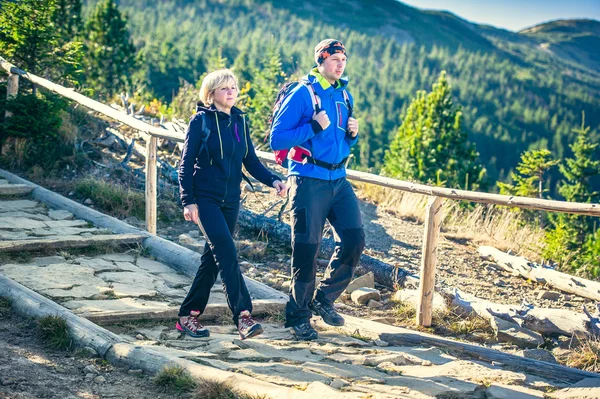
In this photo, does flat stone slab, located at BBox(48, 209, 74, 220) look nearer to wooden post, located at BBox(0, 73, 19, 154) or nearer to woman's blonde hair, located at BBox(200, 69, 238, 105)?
wooden post, located at BBox(0, 73, 19, 154)

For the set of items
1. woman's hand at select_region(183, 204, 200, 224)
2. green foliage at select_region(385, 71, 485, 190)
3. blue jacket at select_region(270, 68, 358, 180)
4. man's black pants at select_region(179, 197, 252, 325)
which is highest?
blue jacket at select_region(270, 68, 358, 180)

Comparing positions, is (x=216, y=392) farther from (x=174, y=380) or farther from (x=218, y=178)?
(x=218, y=178)

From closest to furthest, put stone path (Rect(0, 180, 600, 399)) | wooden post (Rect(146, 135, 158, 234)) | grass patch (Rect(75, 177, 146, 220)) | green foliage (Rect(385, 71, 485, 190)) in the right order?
stone path (Rect(0, 180, 600, 399)), wooden post (Rect(146, 135, 158, 234)), grass patch (Rect(75, 177, 146, 220)), green foliage (Rect(385, 71, 485, 190))

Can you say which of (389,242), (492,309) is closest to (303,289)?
(492,309)

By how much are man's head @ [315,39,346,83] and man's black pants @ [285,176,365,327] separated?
2.38 ft

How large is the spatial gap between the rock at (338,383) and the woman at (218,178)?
0.83m

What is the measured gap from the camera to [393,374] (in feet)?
13.5

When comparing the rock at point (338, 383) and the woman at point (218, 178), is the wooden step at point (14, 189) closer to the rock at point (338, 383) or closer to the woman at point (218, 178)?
the woman at point (218, 178)

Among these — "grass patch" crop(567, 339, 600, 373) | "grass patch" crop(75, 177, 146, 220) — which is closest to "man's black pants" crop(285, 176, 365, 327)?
"grass patch" crop(567, 339, 600, 373)

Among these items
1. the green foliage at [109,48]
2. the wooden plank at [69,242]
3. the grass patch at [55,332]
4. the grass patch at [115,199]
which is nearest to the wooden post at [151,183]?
the wooden plank at [69,242]

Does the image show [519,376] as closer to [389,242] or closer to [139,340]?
[139,340]

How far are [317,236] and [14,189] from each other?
184 inches

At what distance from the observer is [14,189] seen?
7922 millimetres

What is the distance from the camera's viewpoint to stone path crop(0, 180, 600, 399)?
387 centimetres
